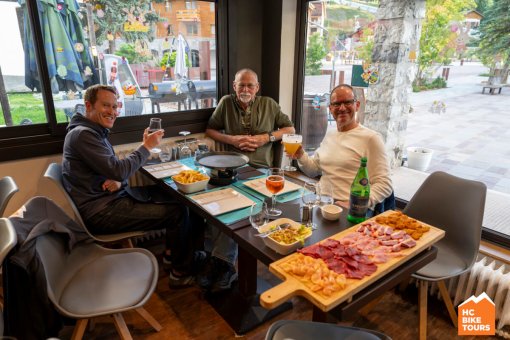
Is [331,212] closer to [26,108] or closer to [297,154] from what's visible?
[297,154]

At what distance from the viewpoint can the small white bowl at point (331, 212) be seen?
5.00 ft

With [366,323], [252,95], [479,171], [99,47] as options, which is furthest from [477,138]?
[99,47]

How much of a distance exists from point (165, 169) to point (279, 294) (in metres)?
1.48

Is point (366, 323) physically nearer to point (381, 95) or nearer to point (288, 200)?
point (288, 200)

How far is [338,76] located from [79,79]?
2.21 m

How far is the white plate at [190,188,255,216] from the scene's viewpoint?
5.49 ft

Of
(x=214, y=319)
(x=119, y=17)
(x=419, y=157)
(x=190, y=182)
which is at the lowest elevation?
(x=214, y=319)

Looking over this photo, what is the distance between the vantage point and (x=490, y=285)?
1852 mm

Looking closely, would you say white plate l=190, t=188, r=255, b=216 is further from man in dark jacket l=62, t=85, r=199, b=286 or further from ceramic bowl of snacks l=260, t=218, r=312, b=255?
man in dark jacket l=62, t=85, r=199, b=286

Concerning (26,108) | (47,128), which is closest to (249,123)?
(47,128)

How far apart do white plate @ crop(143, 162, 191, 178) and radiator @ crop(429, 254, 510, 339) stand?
184 centimetres

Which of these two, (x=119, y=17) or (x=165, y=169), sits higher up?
(x=119, y=17)

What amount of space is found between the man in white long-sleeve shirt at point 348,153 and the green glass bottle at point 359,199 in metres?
0.32

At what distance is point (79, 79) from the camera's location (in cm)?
255
